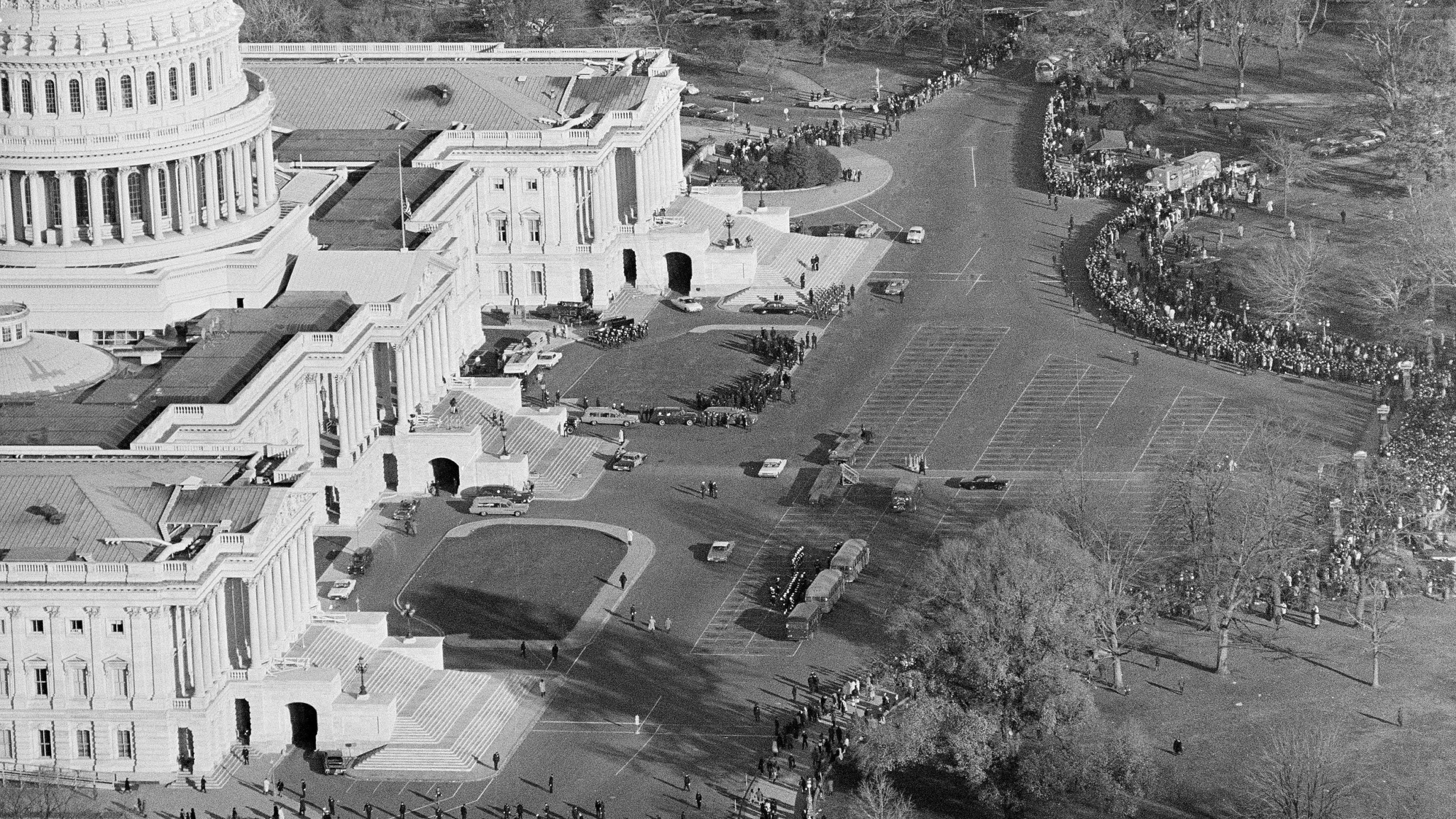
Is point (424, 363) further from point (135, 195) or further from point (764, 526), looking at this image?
point (764, 526)

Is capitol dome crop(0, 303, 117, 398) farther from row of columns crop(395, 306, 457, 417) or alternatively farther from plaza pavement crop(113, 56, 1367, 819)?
row of columns crop(395, 306, 457, 417)

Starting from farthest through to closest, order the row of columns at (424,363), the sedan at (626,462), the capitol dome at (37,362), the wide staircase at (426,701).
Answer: the row of columns at (424,363) < the sedan at (626,462) < the capitol dome at (37,362) < the wide staircase at (426,701)

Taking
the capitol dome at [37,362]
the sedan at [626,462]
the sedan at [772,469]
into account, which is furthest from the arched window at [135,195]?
the sedan at [772,469]

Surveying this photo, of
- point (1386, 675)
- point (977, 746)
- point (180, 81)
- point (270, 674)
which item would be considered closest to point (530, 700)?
point (270, 674)

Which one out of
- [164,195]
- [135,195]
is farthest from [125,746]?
[164,195]

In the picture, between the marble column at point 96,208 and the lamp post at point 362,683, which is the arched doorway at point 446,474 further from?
the lamp post at point 362,683

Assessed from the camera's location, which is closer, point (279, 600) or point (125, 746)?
point (125, 746)

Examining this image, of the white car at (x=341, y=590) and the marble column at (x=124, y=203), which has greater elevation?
the marble column at (x=124, y=203)
